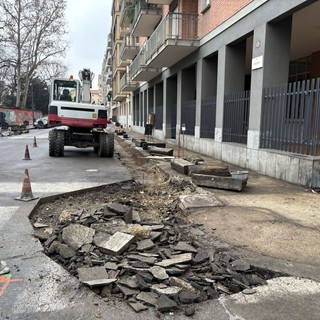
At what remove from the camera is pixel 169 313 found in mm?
3066

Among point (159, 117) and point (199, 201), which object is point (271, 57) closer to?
point (199, 201)

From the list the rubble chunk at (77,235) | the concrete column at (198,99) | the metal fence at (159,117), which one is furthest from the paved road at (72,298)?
the metal fence at (159,117)

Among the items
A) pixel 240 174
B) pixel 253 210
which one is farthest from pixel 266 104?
pixel 253 210

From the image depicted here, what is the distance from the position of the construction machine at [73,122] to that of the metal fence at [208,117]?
401 centimetres

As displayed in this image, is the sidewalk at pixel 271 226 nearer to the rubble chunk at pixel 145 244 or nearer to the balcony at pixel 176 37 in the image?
the rubble chunk at pixel 145 244

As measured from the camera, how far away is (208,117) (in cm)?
1462

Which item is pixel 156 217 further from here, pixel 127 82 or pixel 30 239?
pixel 127 82

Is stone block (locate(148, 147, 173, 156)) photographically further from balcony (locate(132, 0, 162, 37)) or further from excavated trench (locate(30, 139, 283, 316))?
balcony (locate(132, 0, 162, 37))

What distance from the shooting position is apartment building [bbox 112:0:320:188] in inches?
325

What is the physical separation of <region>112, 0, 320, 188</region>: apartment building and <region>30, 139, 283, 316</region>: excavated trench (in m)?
3.75

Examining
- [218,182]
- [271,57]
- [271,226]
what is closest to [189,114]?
[271,57]

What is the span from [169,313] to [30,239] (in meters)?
2.52

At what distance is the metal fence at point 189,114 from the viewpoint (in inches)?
663

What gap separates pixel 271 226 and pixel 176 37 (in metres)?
12.2
